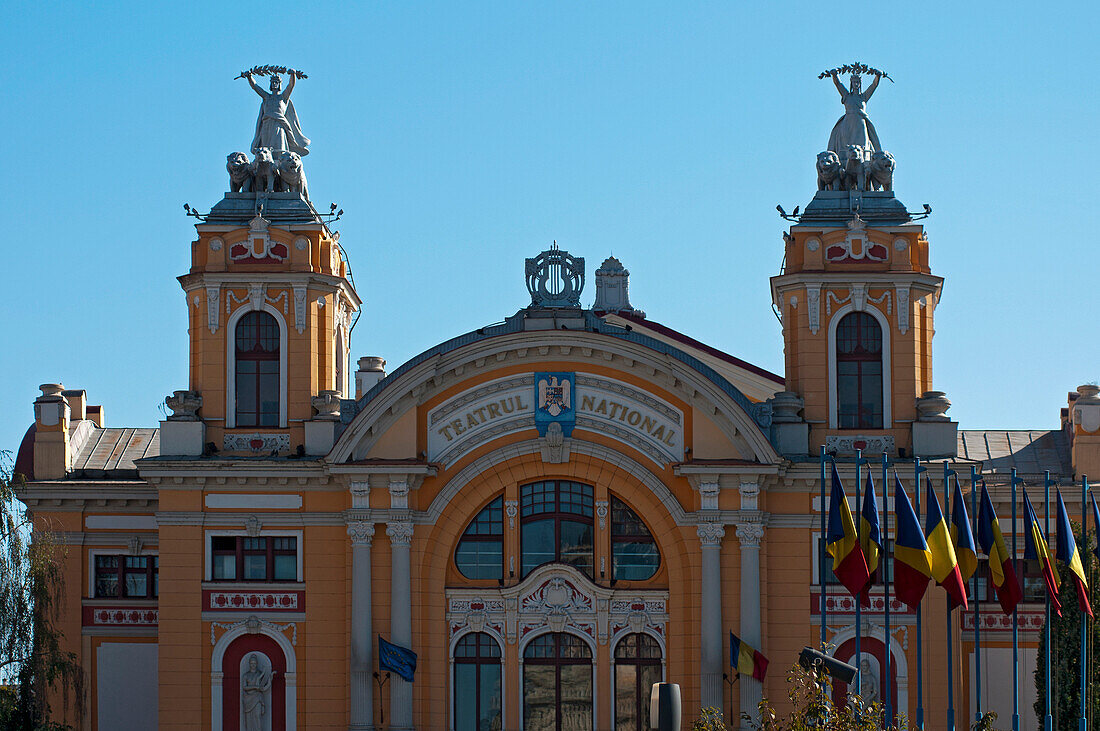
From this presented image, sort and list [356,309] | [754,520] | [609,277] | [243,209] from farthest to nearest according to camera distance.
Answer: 1. [609,277]
2. [356,309]
3. [243,209]
4. [754,520]

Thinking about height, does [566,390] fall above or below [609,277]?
below

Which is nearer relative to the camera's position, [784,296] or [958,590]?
[958,590]

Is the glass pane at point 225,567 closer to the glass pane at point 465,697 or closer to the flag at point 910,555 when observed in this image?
the glass pane at point 465,697

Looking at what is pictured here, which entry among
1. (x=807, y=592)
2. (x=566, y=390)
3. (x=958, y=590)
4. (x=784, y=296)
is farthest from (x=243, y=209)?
(x=958, y=590)

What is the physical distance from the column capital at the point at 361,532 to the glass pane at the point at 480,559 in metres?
2.19

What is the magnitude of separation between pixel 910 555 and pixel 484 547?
1110 centimetres

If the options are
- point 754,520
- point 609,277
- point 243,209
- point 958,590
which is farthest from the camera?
point 609,277

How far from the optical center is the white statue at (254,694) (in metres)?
41.4

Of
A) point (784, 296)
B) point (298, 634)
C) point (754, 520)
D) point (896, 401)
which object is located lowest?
point (298, 634)

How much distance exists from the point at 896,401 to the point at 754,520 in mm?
4757

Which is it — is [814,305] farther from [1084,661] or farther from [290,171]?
[290,171]

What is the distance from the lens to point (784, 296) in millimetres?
43281

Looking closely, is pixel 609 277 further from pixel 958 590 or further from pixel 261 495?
pixel 958 590

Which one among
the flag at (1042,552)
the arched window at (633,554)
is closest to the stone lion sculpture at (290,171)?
the arched window at (633,554)
